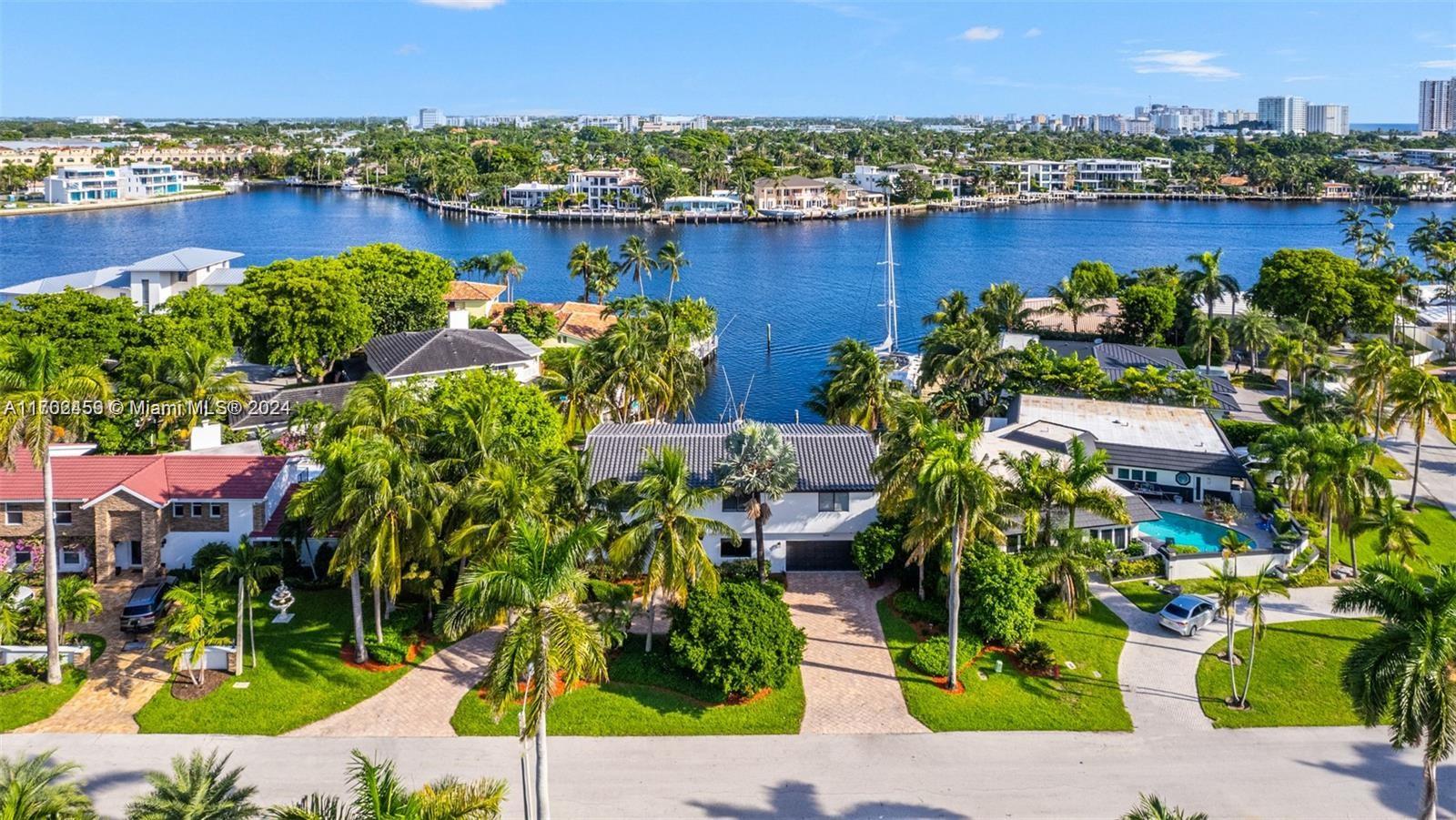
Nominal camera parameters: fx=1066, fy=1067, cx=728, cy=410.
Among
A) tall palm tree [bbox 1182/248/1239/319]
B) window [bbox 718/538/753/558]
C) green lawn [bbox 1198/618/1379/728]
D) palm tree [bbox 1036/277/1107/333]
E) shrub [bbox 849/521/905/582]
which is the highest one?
tall palm tree [bbox 1182/248/1239/319]

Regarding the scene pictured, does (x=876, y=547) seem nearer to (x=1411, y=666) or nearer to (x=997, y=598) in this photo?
(x=997, y=598)

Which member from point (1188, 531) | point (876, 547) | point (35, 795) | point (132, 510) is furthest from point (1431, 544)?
point (132, 510)

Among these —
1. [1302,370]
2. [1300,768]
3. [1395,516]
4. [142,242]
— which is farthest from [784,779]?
[142,242]

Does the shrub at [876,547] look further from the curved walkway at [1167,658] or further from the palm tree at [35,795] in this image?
the palm tree at [35,795]

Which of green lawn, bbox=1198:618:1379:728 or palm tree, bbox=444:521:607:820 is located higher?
palm tree, bbox=444:521:607:820

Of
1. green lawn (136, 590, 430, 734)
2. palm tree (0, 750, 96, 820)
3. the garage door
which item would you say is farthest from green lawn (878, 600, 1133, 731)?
palm tree (0, 750, 96, 820)

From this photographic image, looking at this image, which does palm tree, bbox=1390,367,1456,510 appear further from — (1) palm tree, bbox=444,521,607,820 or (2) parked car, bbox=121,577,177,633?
(2) parked car, bbox=121,577,177,633

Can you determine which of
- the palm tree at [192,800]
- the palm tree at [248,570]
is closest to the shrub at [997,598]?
the palm tree at [192,800]
